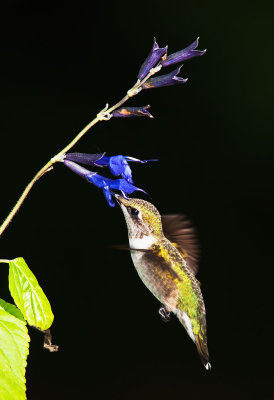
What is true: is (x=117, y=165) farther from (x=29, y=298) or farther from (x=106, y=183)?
(x=29, y=298)

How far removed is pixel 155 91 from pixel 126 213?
6.88ft

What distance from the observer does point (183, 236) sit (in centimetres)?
109

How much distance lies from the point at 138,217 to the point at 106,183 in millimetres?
120

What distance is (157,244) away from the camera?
989 millimetres

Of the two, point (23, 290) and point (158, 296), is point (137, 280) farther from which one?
point (23, 290)

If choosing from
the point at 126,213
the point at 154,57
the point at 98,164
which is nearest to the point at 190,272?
the point at 126,213

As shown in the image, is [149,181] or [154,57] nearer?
[154,57]

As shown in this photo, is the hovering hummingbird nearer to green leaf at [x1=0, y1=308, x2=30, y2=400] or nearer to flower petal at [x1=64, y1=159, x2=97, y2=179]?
flower petal at [x1=64, y1=159, x2=97, y2=179]

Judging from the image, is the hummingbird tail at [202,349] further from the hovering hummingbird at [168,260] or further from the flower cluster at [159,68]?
the flower cluster at [159,68]

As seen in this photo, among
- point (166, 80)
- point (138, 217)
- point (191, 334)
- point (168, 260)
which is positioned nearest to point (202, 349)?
point (191, 334)

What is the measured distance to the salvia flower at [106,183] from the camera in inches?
32.9

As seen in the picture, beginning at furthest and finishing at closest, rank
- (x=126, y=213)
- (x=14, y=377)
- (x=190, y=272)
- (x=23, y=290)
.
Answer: (x=190, y=272) < (x=126, y=213) < (x=23, y=290) < (x=14, y=377)

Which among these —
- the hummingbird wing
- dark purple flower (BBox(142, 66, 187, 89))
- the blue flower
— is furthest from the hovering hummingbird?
dark purple flower (BBox(142, 66, 187, 89))

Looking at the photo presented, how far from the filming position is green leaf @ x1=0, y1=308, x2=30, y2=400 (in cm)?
67
